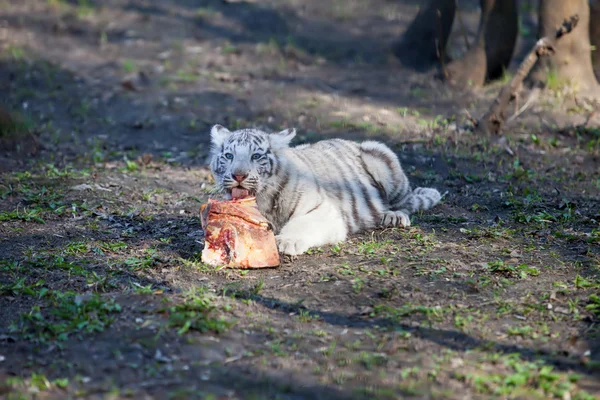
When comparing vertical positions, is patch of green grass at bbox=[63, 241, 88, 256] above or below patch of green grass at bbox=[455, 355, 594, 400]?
below

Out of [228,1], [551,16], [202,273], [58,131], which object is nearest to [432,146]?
[551,16]

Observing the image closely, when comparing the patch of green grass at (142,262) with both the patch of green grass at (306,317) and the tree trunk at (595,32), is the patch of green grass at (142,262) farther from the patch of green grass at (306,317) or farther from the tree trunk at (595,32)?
the tree trunk at (595,32)

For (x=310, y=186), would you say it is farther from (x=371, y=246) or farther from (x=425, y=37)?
(x=425, y=37)

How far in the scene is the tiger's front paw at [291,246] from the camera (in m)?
5.59

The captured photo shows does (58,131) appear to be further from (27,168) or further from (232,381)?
(232,381)

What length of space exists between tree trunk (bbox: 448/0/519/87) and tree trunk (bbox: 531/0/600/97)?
765 mm

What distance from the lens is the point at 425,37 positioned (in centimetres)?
1166

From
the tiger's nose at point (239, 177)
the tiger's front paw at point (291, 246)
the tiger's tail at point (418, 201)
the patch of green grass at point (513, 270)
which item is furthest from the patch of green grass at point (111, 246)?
the patch of green grass at point (513, 270)

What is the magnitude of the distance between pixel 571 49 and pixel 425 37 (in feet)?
9.10

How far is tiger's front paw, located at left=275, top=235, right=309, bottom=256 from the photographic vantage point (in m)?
5.59

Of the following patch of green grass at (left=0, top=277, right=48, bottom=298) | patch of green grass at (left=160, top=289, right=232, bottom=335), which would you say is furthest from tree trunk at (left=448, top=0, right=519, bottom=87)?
patch of green grass at (left=0, top=277, right=48, bottom=298)

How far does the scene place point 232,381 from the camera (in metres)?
3.65

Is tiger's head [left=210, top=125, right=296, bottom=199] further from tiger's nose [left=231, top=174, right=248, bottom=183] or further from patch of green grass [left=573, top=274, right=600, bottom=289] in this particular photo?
patch of green grass [left=573, top=274, right=600, bottom=289]

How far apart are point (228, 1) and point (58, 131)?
5.61 m
